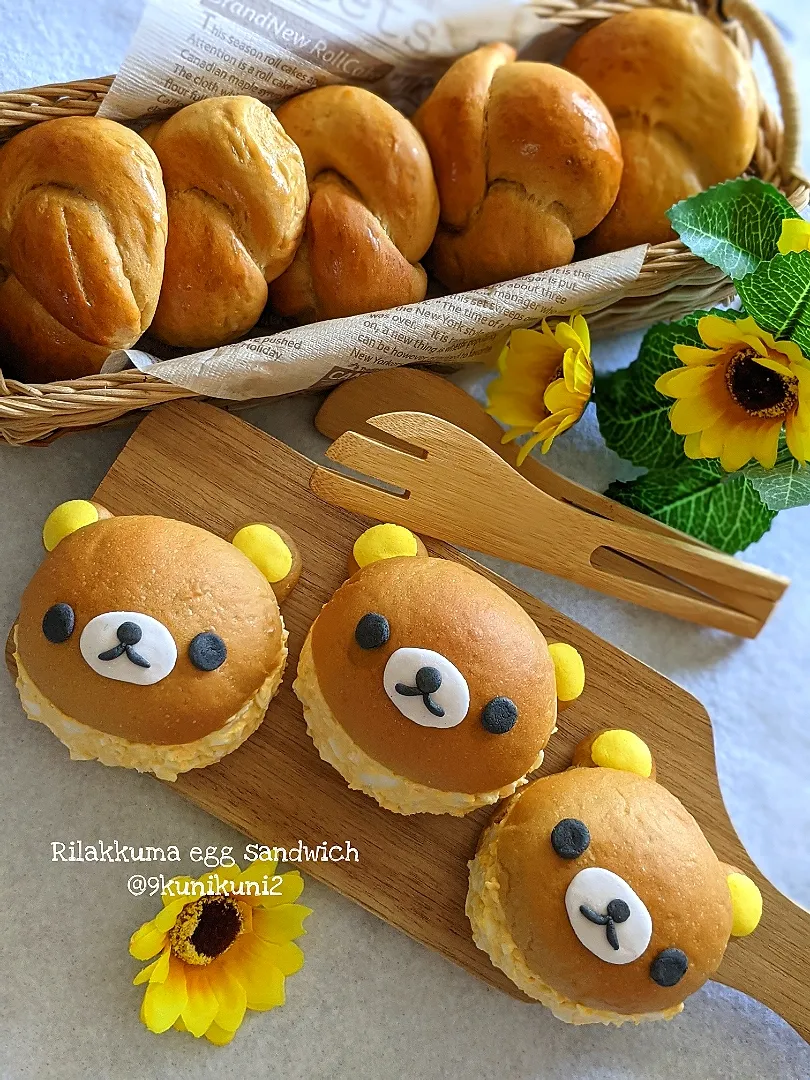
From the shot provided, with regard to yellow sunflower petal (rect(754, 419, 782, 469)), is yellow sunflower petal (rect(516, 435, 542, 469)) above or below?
below

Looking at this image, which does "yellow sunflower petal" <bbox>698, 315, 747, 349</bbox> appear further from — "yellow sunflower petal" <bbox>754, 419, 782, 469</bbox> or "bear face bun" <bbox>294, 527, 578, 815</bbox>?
"bear face bun" <bbox>294, 527, 578, 815</bbox>

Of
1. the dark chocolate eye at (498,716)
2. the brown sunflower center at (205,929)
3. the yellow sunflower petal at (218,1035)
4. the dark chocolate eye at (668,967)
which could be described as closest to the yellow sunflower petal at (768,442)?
the dark chocolate eye at (498,716)

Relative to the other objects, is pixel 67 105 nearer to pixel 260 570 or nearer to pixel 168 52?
pixel 168 52

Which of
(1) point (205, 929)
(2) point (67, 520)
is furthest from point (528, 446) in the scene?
(1) point (205, 929)

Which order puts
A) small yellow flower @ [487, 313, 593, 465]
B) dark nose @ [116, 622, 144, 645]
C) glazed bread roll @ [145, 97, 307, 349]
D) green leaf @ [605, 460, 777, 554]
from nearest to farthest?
dark nose @ [116, 622, 144, 645]
glazed bread roll @ [145, 97, 307, 349]
small yellow flower @ [487, 313, 593, 465]
green leaf @ [605, 460, 777, 554]

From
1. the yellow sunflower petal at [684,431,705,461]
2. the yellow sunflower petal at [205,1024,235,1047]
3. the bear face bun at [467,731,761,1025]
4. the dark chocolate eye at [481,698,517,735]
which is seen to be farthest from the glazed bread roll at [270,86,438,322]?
the yellow sunflower petal at [205,1024,235,1047]

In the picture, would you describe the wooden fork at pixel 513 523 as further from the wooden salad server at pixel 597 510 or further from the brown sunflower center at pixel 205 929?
the brown sunflower center at pixel 205 929
